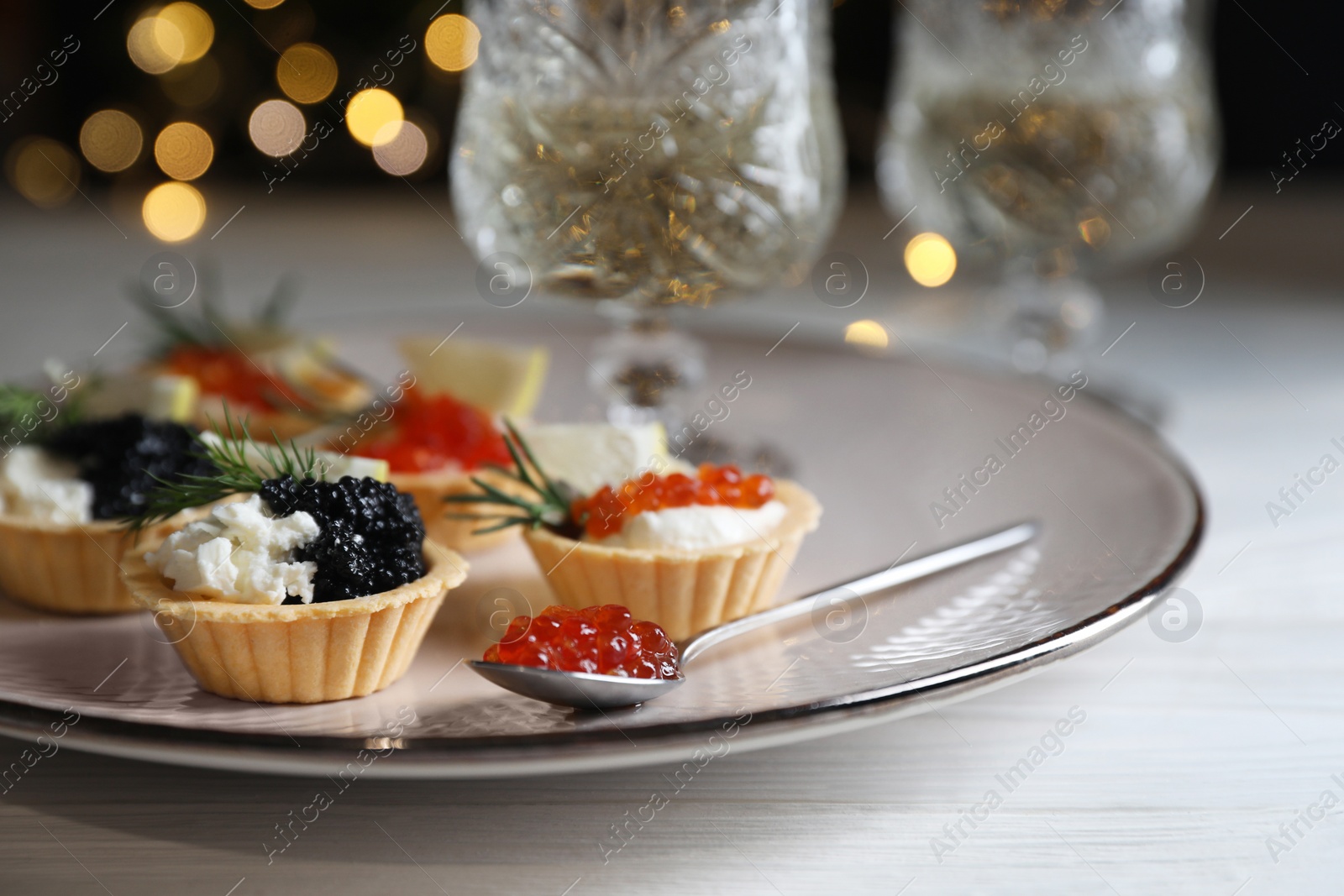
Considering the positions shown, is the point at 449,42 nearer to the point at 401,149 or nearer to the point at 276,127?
the point at 401,149

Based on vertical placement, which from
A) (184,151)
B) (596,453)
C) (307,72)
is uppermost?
(307,72)

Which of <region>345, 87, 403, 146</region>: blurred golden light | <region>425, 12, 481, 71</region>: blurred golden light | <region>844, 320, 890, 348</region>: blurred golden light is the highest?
<region>425, 12, 481, 71</region>: blurred golden light

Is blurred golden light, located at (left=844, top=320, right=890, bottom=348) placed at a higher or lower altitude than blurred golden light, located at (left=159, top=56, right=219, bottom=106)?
lower

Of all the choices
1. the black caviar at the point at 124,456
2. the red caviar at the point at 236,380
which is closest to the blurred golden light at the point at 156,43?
the red caviar at the point at 236,380

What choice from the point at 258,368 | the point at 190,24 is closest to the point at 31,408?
the point at 258,368

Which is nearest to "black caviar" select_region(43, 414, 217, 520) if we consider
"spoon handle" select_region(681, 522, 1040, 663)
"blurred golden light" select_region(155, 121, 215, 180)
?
"spoon handle" select_region(681, 522, 1040, 663)

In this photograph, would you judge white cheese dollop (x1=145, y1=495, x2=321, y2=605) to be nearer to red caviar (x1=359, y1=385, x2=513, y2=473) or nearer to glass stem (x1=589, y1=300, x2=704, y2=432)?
red caviar (x1=359, y1=385, x2=513, y2=473)

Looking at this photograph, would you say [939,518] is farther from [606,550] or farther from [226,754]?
[226,754]
